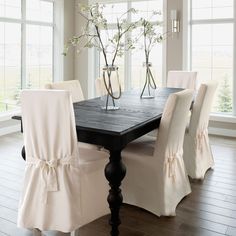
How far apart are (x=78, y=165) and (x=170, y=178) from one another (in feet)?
3.05

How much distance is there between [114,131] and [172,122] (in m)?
0.64

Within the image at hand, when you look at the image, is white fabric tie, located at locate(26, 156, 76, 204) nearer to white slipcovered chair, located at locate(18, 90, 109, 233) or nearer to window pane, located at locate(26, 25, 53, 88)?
white slipcovered chair, located at locate(18, 90, 109, 233)

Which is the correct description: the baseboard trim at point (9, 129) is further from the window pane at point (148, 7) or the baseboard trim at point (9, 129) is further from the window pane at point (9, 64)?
the window pane at point (148, 7)

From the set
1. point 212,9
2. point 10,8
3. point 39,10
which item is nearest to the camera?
point 212,9

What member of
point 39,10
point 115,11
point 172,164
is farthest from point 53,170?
point 115,11

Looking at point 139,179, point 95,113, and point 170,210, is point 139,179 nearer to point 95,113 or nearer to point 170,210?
point 170,210

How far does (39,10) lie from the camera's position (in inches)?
256

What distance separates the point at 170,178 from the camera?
111 inches

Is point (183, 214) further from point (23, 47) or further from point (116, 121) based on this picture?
point (23, 47)

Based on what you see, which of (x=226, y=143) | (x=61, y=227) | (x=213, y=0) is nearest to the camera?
(x=61, y=227)

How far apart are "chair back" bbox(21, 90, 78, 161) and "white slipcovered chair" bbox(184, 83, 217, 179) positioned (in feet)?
5.61

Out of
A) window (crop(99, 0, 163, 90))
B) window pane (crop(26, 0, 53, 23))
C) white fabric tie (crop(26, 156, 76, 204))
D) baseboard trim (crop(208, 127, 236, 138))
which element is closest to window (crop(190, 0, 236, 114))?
baseboard trim (crop(208, 127, 236, 138))

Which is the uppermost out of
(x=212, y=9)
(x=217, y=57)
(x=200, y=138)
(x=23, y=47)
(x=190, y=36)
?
(x=212, y=9)

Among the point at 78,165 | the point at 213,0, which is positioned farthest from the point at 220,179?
the point at 213,0
